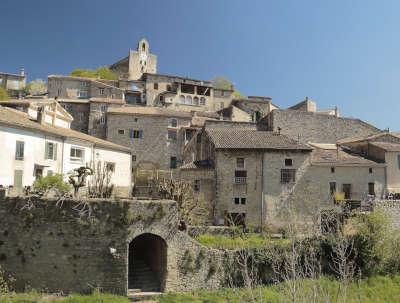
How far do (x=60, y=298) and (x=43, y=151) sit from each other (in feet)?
42.2

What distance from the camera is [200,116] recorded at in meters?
53.2

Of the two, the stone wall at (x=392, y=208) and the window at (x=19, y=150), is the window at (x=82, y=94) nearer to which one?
the window at (x=19, y=150)

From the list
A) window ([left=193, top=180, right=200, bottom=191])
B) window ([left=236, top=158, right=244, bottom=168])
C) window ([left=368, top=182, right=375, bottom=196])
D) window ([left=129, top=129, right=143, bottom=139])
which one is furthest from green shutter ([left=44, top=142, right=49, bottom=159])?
window ([left=368, top=182, right=375, bottom=196])

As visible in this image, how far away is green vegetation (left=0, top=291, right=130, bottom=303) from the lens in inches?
612

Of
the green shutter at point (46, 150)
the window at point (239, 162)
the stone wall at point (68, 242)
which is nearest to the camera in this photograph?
the stone wall at point (68, 242)

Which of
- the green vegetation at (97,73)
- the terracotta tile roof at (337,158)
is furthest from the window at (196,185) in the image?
the green vegetation at (97,73)

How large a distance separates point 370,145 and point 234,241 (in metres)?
18.9

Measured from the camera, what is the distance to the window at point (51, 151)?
26188mm

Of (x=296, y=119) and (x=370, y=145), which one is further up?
(x=296, y=119)

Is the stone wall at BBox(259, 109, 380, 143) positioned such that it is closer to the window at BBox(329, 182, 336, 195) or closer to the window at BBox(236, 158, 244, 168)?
the window at BBox(329, 182, 336, 195)

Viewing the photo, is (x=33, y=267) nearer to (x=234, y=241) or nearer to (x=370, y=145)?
(x=234, y=241)

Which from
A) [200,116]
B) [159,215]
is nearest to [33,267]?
[159,215]

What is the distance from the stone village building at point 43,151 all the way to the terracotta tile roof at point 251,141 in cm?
997

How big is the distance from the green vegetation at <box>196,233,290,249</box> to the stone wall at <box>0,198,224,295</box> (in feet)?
16.4
